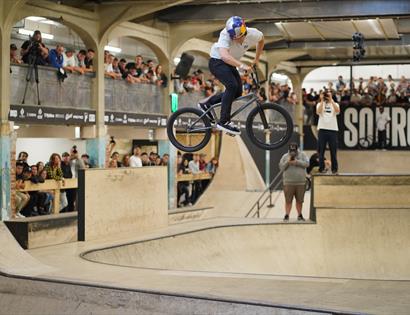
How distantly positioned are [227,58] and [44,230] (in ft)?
20.0

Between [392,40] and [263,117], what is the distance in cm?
1892

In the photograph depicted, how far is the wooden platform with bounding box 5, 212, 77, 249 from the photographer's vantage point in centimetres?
1334

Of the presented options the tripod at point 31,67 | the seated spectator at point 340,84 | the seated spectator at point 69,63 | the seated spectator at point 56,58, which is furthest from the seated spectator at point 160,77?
the seated spectator at point 340,84

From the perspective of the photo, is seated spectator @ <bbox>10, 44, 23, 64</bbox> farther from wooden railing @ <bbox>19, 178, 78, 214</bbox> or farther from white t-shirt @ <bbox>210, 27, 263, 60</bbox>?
white t-shirt @ <bbox>210, 27, 263, 60</bbox>

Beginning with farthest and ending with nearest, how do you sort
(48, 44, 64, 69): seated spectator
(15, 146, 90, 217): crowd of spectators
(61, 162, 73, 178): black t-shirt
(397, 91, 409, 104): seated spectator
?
(397, 91, 409, 104): seated spectator → (48, 44, 64, 69): seated spectator → (61, 162, 73, 178): black t-shirt → (15, 146, 90, 217): crowd of spectators

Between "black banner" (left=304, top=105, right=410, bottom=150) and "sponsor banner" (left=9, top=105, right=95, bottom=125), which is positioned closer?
"sponsor banner" (left=9, top=105, right=95, bottom=125)

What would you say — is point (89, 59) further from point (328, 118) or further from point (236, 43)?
point (236, 43)

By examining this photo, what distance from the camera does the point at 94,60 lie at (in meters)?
20.9

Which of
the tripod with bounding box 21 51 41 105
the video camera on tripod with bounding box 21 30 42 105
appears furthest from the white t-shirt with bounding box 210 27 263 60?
the tripod with bounding box 21 51 41 105

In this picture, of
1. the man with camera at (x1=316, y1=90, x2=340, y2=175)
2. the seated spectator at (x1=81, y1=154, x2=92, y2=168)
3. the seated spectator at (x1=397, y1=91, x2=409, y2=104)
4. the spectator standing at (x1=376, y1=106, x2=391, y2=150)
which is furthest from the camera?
the spectator standing at (x1=376, y1=106, x2=391, y2=150)

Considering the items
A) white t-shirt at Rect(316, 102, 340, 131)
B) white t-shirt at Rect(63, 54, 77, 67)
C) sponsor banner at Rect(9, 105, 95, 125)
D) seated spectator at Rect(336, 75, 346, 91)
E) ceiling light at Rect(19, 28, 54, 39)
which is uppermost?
ceiling light at Rect(19, 28, 54, 39)

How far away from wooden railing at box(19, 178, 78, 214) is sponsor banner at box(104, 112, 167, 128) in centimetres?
344

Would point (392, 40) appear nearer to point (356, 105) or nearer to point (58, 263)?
point (356, 105)

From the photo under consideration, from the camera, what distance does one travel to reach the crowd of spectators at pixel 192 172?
25.0 m
